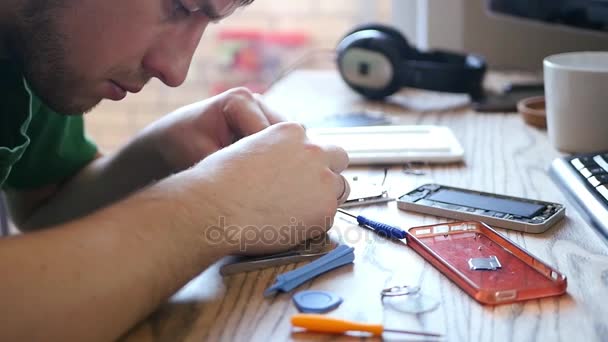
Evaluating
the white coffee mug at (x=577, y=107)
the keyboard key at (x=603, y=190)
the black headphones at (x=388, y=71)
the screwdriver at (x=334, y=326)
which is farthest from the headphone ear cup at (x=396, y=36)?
the screwdriver at (x=334, y=326)

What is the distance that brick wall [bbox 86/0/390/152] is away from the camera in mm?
2043

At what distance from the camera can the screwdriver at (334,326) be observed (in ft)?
1.49

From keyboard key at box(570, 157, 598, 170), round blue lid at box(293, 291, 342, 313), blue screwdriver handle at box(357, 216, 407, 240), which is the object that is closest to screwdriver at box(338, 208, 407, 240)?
blue screwdriver handle at box(357, 216, 407, 240)

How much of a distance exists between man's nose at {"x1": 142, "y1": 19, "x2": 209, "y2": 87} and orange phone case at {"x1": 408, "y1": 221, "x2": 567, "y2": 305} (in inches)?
11.3

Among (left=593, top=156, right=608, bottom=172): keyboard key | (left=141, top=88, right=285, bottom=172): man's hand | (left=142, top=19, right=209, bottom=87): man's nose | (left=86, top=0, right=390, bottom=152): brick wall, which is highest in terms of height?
(left=142, top=19, right=209, bottom=87): man's nose

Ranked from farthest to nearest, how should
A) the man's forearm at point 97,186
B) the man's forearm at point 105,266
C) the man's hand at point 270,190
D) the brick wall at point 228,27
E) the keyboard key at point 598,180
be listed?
the brick wall at point 228,27
the man's forearm at point 97,186
the keyboard key at point 598,180
the man's hand at point 270,190
the man's forearm at point 105,266

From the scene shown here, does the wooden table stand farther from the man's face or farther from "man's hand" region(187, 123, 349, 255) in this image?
the man's face

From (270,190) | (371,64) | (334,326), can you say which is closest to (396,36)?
(371,64)

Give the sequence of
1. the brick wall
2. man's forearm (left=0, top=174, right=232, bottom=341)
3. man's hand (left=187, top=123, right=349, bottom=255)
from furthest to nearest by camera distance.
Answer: the brick wall < man's hand (left=187, top=123, right=349, bottom=255) < man's forearm (left=0, top=174, right=232, bottom=341)

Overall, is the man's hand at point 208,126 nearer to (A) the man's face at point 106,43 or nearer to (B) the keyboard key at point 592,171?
(A) the man's face at point 106,43

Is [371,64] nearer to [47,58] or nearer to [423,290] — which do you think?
[47,58]

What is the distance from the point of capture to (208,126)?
0.80 meters

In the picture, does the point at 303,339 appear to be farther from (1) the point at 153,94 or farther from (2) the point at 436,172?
(1) the point at 153,94

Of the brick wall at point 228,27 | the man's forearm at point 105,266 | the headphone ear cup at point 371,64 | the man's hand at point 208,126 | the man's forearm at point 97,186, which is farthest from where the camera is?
the brick wall at point 228,27
